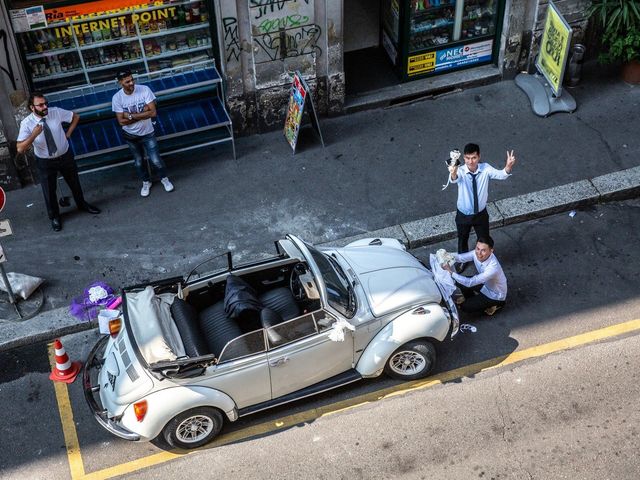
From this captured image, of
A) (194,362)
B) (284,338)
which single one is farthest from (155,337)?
(284,338)

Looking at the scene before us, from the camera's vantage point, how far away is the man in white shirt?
28.3 feet

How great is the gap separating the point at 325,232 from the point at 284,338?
9.74 ft

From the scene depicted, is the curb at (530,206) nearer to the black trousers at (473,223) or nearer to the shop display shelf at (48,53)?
the black trousers at (473,223)

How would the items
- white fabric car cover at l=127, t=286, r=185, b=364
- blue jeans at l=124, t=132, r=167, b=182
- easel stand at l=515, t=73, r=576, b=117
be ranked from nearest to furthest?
1. white fabric car cover at l=127, t=286, r=185, b=364
2. blue jeans at l=124, t=132, r=167, b=182
3. easel stand at l=515, t=73, r=576, b=117

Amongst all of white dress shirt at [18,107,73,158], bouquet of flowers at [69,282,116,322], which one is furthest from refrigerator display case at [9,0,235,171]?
bouquet of flowers at [69,282,116,322]

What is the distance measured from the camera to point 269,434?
27.2ft

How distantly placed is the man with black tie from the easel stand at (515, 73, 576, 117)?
3.32 meters

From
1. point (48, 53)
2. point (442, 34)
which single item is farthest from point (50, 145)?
point (442, 34)

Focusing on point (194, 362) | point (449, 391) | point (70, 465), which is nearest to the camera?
point (194, 362)

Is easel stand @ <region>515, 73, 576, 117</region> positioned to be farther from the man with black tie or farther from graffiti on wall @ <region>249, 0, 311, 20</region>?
graffiti on wall @ <region>249, 0, 311, 20</region>

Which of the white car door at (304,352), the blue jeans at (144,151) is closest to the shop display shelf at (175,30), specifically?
the blue jeans at (144,151)

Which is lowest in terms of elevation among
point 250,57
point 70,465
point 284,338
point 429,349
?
point 70,465

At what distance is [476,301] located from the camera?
361 inches

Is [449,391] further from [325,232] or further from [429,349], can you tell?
[325,232]
